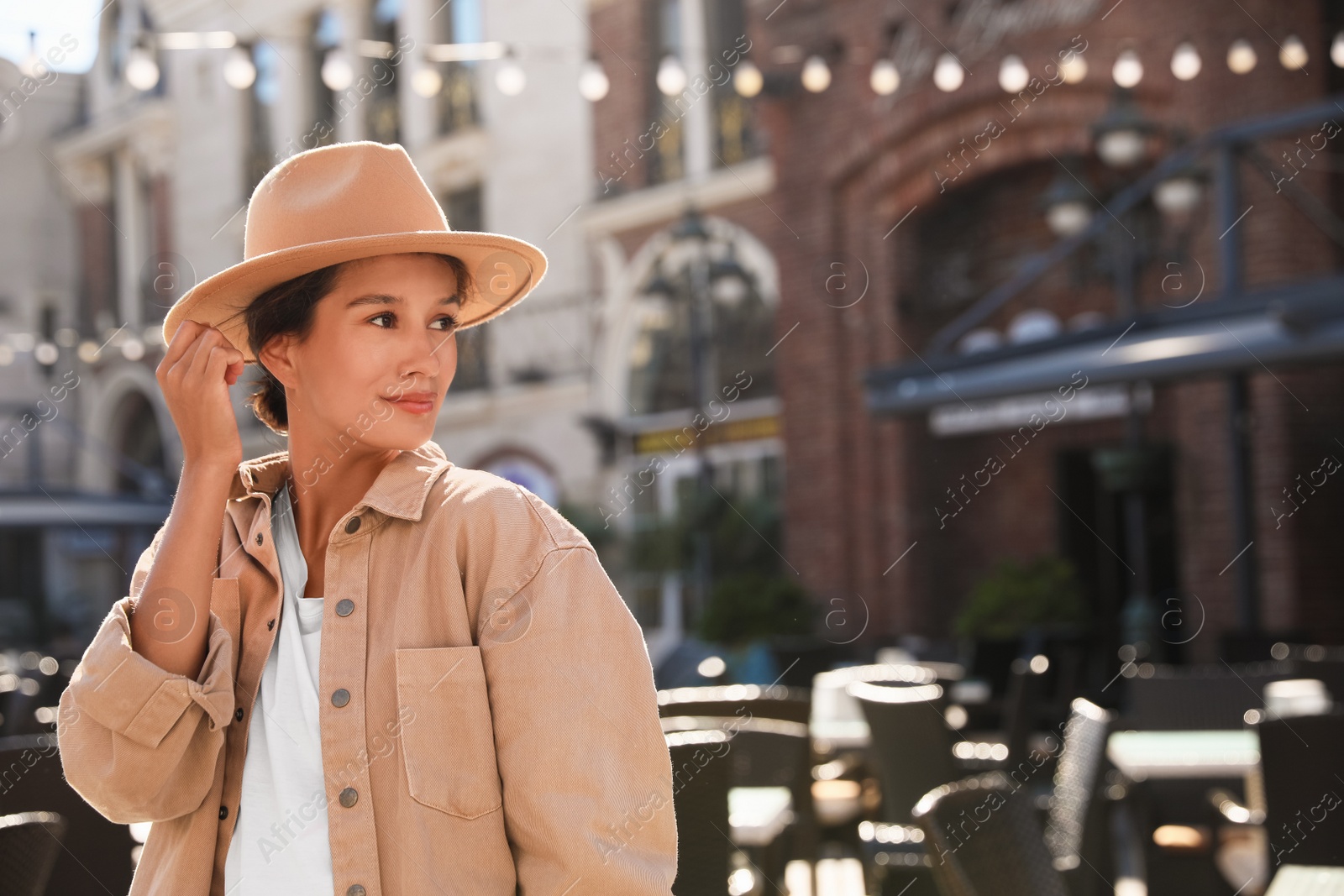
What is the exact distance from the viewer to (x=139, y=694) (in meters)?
1.50

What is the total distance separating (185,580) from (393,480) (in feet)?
0.80

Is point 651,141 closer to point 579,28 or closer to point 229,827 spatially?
point 579,28

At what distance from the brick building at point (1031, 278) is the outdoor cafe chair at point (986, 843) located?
17.6 ft

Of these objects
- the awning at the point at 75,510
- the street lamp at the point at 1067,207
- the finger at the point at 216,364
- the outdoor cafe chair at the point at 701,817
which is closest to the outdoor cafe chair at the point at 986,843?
the outdoor cafe chair at the point at 701,817

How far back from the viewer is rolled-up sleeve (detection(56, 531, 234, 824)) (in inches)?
58.9

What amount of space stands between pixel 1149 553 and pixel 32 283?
→ 832 inches

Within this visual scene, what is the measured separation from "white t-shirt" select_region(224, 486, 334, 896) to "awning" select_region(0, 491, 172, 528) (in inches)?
413

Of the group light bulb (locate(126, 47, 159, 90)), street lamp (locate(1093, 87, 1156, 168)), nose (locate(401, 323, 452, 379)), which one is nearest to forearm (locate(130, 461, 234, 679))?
nose (locate(401, 323, 452, 379))

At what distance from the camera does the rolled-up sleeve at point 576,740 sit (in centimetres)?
140

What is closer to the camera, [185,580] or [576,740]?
[576,740]

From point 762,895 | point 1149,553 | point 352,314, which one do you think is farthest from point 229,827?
point 1149,553

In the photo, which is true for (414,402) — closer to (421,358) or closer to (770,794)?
(421,358)

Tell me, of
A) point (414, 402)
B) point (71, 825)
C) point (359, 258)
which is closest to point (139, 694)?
point (414, 402)

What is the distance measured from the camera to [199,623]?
1.56m
